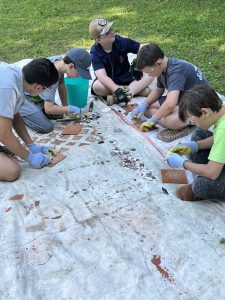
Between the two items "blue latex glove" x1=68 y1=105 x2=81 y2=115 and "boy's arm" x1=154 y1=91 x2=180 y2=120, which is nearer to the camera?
"boy's arm" x1=154 y1=91 x2=180 y2=120

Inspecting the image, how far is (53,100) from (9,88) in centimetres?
95

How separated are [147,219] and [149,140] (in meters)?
1.05

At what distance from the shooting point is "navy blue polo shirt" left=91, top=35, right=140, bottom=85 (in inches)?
154

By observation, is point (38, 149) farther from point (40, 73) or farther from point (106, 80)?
point (106, 80)

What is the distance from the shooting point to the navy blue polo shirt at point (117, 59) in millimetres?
3920

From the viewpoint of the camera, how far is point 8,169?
2.71m

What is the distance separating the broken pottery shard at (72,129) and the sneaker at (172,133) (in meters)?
0.74

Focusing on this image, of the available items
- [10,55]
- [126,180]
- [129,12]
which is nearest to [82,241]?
[126,180]

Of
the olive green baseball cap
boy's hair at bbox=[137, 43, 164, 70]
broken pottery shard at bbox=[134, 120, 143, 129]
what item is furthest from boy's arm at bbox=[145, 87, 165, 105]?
the olive green baseball cap

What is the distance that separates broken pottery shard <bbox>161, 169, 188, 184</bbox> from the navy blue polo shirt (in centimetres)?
162

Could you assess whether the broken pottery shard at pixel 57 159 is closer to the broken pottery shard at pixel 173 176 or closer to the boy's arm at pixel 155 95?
the broken pottery shard at pixel 173 176

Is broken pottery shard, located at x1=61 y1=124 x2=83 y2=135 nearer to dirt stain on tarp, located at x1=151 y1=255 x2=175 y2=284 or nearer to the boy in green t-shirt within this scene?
the boy in green t-shirt

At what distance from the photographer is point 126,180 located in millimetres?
2719

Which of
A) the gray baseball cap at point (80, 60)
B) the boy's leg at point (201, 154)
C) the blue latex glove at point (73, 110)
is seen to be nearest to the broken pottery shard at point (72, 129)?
the blue latex glove at point (73, 110)
